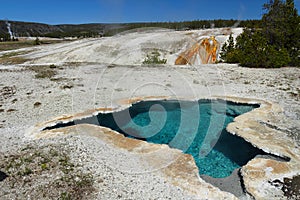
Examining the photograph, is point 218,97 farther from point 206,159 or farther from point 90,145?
point 90,145

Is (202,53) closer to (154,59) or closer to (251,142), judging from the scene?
(154,59)

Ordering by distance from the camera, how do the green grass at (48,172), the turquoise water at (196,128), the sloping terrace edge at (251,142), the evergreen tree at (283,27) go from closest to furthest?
1. the green grass at (48,172)
2. the sloping terrace edge at (251,142)
3. the turquoise water at (196,128)
4. the evergreen tree at (283,27)

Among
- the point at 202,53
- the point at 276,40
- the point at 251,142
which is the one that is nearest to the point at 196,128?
the point at 251,142

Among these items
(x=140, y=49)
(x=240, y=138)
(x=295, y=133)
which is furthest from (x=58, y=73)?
(x=295, y=133)

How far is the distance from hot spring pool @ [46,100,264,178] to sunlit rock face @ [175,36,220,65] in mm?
19348

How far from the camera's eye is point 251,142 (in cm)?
1036

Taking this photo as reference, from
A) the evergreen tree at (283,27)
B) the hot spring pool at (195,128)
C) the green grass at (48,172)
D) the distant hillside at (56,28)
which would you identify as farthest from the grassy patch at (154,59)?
the distant hillside at (56,28)

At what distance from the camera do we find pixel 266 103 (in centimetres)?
1545

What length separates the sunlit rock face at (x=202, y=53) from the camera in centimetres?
3528

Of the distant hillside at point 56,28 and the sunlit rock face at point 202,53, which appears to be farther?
the distant hillside at point 56,28

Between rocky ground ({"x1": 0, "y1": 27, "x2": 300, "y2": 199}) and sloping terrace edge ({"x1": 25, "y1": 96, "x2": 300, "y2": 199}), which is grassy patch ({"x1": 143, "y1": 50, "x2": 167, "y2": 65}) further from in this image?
sloping terrace edge ({"x1": 25, "y1": 96, "x2": 300, "y2": 199})

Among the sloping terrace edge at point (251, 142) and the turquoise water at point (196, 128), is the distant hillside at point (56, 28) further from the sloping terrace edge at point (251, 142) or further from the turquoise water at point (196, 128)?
the sloping terrace edge at point (251, 142)

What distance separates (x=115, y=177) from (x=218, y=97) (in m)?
11.8

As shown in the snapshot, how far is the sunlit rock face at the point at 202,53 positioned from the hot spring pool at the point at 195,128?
63.5 feet
